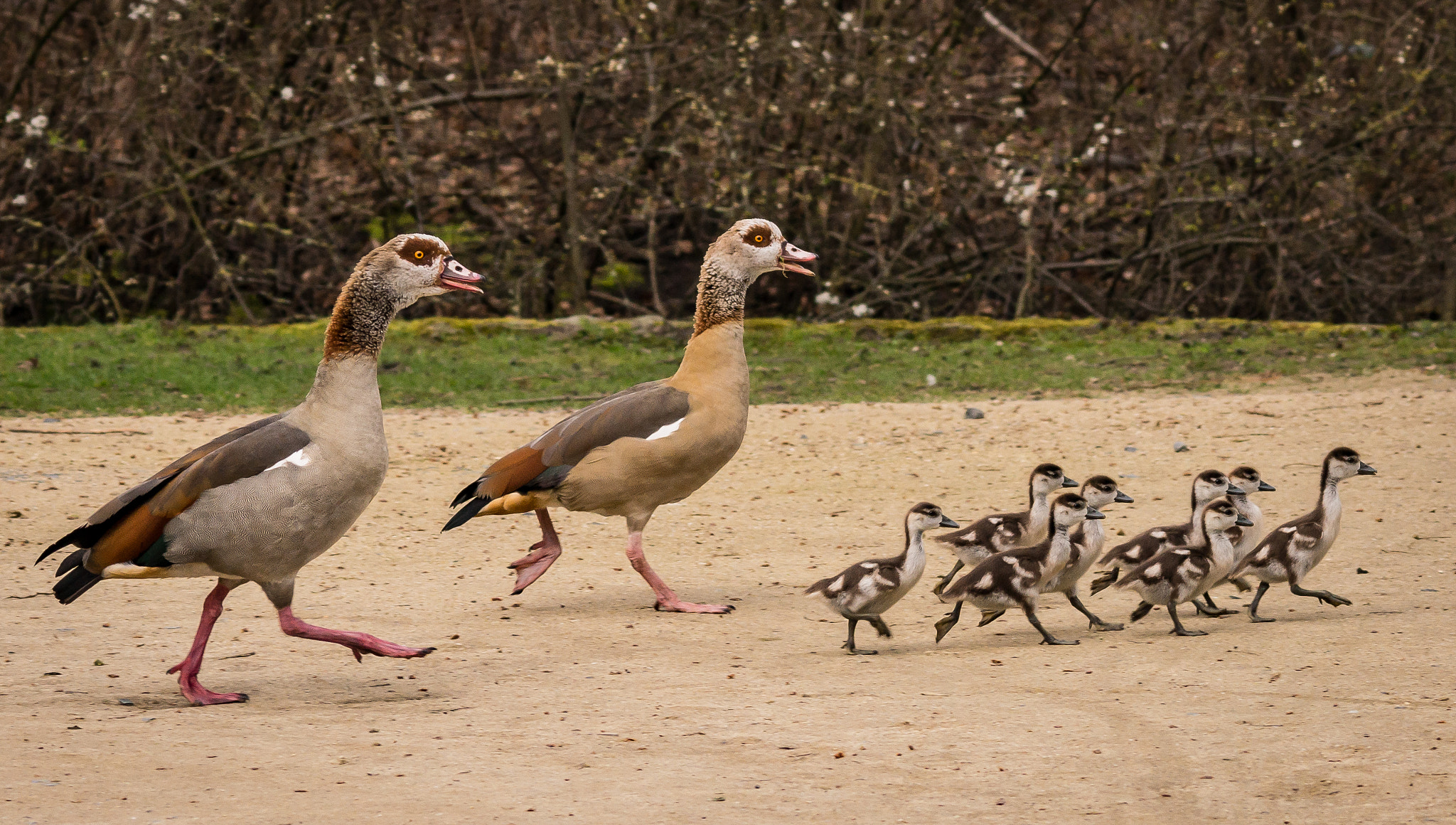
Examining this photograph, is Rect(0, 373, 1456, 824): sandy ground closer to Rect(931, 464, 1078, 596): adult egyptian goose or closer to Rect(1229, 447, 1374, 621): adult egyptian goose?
Rect(1229, 447, 1374, 621): adult egyptian goose

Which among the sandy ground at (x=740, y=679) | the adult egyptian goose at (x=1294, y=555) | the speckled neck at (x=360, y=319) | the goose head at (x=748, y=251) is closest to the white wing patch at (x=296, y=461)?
the speckled neck at (x=360, y=319)

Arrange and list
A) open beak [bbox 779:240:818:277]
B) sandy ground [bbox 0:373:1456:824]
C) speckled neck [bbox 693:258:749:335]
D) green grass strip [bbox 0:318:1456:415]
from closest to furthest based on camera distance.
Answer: sandy ground [bbox 0:373:1456:824]
speckled neck [bbox 693:258:749:335]
open beak [bbox 779:240:818:277]
green grass strip [bbox 0:318:1456:415]

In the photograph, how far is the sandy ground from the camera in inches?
177

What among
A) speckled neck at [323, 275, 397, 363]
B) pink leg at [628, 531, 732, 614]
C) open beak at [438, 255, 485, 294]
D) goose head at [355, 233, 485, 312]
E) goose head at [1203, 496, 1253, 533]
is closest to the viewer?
speckled neck at [323, 275, 397, 363]

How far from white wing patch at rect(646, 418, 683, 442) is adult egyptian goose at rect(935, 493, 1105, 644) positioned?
152 centimetres

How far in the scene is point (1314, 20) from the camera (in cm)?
1752

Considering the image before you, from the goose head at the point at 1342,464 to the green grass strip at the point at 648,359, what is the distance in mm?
5055

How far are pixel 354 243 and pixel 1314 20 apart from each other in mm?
11110

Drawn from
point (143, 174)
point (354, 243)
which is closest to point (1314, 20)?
point (354, 243)


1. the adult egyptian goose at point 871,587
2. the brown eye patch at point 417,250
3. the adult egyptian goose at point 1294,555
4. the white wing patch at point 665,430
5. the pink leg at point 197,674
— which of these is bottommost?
the pink leg at point 197,674

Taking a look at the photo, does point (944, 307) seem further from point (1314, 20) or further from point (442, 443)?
point (442, 443)

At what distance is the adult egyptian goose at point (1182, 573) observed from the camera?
657 centimetres

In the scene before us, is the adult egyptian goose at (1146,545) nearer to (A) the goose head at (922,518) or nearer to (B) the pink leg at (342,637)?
(A) the goose head at (922,518)

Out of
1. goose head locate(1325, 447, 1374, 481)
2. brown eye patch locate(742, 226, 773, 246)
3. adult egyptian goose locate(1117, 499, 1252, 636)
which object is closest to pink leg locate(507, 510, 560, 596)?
brown eye patch locate(742, 226, 773, 246)
